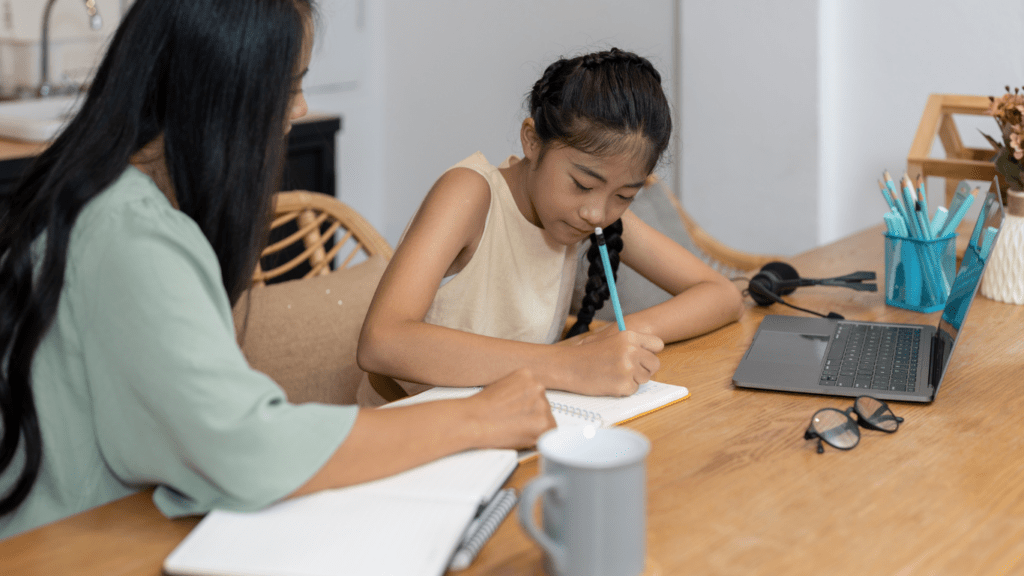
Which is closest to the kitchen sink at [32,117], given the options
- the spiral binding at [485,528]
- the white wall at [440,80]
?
the white wall at [440,80]

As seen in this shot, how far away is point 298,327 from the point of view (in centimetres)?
143

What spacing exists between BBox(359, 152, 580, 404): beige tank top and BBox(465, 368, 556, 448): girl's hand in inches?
17.7

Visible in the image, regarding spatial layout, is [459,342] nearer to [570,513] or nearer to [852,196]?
[570,513]

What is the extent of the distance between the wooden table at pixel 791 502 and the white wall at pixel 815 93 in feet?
4.30

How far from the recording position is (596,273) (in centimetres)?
139

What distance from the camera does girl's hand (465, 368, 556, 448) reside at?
829 millimetres

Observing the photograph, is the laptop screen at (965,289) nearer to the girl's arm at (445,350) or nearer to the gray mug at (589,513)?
the girl's arm at (445,350)

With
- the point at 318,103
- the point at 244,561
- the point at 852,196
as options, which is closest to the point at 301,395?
the point at 244,561

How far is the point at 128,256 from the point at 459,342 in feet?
1.42

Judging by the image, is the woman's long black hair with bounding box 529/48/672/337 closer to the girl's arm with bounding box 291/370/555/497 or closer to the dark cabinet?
the girl's arm with bounding box 291/370/555/497

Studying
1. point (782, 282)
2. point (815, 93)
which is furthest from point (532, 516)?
point (815, 93)

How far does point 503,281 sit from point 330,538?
2.39ft

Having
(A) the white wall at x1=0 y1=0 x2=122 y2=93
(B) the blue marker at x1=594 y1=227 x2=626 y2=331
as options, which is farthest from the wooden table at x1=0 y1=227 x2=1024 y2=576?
(A) the white wall at x1=0 y1=0 x2=122 y2=93

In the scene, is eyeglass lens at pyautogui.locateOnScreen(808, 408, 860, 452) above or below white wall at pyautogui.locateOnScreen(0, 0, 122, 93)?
below
